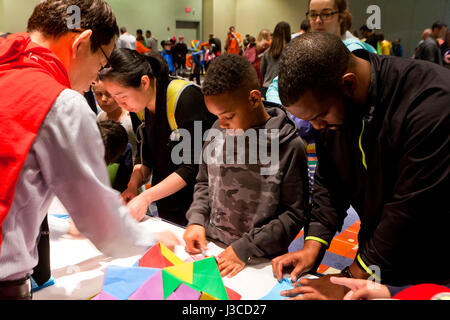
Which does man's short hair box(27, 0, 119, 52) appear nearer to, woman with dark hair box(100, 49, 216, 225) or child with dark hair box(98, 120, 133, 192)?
woman with dark hair box(100, 49, 216, 225)

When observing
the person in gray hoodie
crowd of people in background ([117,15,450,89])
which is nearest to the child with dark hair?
crowd of people in background ([117,15,450,89])

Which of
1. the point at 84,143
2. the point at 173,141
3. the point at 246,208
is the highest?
the point at 84,143

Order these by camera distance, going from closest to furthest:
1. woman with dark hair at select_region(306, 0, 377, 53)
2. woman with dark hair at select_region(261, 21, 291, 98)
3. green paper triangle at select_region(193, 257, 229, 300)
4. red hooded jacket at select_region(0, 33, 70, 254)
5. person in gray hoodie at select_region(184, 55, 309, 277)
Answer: red hooded jacket at select_region(0, 33, 70, 254) < green paper triangle at select_region(193, 257, 229, 300) < person in gray hoodie at select_region(184, 55, 309, 277) < woman with dark hair at select_region(306, 0, 377, 53) < woman with dark hair at select_region(261, 21, 291, 98)

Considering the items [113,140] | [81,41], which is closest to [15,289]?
[81,41]

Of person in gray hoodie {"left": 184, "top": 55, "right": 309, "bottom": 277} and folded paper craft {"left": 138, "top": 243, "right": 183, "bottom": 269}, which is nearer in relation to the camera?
folded paper craft {"left": 138, "top": 243, "right": 183, "bottom": 269}

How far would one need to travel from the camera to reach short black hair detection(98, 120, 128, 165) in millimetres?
1868

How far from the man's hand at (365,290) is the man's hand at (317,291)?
0.23 ft

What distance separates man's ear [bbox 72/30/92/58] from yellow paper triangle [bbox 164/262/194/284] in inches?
24.7

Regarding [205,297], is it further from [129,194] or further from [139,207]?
[129,194]

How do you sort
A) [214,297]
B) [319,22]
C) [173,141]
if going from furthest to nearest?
1. [319,22]
2. [173,141]
3. [214,297]
